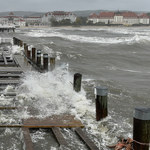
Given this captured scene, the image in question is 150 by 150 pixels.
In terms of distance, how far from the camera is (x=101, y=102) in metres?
6.59

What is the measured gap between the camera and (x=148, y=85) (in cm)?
1246

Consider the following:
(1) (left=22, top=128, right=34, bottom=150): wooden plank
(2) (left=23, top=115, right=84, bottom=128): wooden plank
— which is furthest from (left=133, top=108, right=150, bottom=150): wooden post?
(1) (left=22, top=128, right=34, bottom=150): wooden plank

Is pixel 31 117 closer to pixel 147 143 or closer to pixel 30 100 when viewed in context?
pixel 30 100

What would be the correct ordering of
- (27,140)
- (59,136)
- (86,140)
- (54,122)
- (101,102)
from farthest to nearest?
(101,102)
(54,122)
(59,136)
(86,140)
(27,140)

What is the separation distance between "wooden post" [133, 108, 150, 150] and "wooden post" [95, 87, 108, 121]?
173 cm

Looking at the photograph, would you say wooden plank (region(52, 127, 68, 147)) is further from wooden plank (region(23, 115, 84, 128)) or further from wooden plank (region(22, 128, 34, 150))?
wooden plank (region(22, 128, 34, 150))

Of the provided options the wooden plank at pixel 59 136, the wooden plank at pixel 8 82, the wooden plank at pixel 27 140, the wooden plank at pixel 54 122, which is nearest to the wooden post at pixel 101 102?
the wooden plank at pixel 54 122

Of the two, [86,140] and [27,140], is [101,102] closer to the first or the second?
[86,140]

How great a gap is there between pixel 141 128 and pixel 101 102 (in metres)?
1.88

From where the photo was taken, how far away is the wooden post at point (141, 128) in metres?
4.69

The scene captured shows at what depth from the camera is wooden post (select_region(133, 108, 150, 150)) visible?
15.4 ft

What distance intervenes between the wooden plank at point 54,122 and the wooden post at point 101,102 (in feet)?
1.74

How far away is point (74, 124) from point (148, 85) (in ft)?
22.6

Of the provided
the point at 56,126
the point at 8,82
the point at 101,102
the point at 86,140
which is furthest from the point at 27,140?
the point at 8,82
